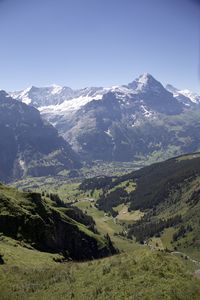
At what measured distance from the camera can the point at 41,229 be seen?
244 ft

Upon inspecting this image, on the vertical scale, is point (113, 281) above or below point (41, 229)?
above

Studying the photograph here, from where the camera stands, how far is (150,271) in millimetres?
32844

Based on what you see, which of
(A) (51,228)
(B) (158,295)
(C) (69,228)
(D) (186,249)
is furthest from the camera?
(D) (186,249)

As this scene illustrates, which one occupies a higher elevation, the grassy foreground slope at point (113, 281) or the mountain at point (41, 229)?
the grassy foreground slope at point (113, 281)

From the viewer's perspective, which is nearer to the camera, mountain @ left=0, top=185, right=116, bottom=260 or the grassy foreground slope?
the grassy foreground slope

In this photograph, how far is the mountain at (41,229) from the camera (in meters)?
68.9

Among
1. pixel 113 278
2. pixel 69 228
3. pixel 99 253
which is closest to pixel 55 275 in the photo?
pixel 113 278

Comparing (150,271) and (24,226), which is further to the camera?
(24,226)

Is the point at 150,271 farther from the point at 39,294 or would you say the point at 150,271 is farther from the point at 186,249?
the point at 186,249

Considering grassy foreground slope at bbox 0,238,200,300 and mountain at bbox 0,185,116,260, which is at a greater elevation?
grassy foreground slope at bbox 0,238,200,300

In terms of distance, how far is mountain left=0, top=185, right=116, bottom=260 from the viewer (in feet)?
226

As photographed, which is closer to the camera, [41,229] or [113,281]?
[113,281]

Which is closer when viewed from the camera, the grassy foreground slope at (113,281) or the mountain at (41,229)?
the grassy foreground slope at (113,281)

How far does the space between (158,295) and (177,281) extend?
2.56m
